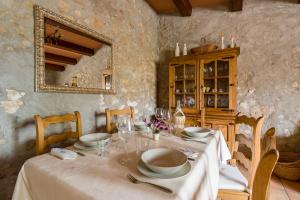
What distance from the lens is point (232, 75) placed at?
99.5 inches

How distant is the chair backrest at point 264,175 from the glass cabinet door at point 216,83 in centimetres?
216

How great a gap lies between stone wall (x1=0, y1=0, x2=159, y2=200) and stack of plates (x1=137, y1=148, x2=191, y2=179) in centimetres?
98

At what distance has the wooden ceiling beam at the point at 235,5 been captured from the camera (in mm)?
2706

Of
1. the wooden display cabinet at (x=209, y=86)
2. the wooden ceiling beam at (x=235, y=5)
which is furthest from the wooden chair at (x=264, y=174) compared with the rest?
the wooden ceiling beam at (x=235, y=5)

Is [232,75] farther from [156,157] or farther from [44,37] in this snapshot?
[44,37]

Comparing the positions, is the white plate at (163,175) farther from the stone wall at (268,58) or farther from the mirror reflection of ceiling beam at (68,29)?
the stone wall at (268,58)

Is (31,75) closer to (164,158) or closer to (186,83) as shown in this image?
(164,158)

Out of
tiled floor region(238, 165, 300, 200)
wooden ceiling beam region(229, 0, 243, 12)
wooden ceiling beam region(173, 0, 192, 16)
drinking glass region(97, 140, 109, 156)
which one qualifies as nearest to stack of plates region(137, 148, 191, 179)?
drinking glass region(97, 140, 109, 156)

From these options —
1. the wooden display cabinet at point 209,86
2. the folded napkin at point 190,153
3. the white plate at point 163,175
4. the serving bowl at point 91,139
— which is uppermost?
the wooden display cabinet at point 209,86

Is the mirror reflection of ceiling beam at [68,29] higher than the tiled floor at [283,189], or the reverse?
the mirror reflection of ceiling beam at [68,29]

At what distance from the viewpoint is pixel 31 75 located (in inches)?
52.7

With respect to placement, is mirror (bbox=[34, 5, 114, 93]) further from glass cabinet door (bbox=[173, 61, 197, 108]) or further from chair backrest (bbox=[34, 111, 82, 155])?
glass cabinet door (bbox=[173, 61, 197, 108])

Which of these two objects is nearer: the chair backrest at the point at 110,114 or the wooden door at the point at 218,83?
the chair backrest at the point at 110,114

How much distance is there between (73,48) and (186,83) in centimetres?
184
